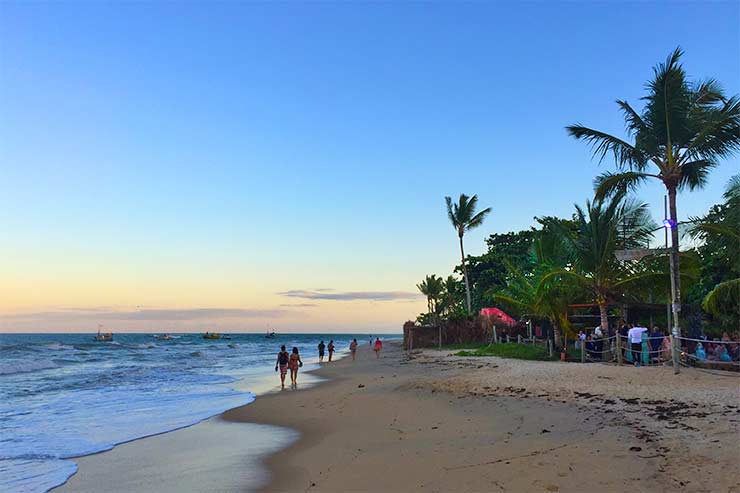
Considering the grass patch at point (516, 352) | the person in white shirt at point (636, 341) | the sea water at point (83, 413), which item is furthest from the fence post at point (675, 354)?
the sea water at point (83, 413)

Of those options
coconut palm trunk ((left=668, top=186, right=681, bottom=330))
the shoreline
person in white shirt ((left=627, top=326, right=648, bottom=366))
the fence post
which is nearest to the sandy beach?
the shoreline

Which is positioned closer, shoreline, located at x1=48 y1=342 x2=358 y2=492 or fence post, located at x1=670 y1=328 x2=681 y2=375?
shoreline, located at x1=48 y1=342 x2=358 y2=492

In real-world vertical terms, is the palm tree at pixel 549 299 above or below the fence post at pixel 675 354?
above

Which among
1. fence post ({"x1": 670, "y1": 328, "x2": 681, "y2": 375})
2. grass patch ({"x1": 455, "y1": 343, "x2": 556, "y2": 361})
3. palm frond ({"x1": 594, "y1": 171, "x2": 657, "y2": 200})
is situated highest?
palm frond ({"x1": 594, "y1": 171, "x2": 657, "y2": 200})

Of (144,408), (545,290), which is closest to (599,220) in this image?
(545,290)

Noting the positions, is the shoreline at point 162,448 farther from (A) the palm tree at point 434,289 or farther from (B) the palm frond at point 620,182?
(A) the palm tree at point 434,289

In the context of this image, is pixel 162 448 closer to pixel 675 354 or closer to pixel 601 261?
pixel 675 354

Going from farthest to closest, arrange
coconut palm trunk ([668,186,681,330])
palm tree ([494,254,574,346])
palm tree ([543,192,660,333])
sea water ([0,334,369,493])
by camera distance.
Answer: palm tree ([494,254,574,346]), palm tree ([543,192,660,333]), coconut palm trunk ([668,186,681,330]), sea water ([0,334,369,493])

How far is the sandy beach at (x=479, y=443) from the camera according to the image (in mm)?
6117

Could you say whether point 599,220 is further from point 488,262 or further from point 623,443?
point 488,262

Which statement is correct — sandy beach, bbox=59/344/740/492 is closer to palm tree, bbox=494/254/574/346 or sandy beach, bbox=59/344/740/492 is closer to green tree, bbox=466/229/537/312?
palm tree, bbox=494/254/574/346

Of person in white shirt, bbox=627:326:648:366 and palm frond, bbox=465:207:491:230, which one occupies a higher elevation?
palm frond, bbox=465:207:491:230

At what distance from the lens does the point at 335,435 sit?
32.8 ft

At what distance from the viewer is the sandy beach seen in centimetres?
612
